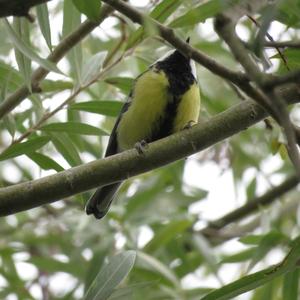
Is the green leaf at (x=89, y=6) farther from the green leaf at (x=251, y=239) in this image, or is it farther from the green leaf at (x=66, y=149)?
the green leaf at (x=251, y=239)

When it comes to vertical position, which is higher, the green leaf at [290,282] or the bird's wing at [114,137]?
the bird's wing at [114,137]

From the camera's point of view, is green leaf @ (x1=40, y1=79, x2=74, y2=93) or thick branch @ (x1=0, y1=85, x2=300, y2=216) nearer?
thick branch @ (x1=0, y1=85, x2=300, y2=216)

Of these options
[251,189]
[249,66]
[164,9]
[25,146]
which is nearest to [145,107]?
[164,9]

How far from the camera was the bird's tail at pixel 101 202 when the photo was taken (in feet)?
8.06

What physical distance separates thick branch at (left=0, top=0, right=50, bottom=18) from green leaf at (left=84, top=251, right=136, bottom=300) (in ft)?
2.75

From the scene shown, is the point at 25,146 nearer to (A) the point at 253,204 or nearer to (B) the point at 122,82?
(B) the point at 122,82

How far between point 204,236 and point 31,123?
121 cm

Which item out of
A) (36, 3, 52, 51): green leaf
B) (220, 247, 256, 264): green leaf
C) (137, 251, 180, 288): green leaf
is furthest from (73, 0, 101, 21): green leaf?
(220, 247, 256, 264): green leaf

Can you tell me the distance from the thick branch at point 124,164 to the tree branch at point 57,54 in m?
0.45

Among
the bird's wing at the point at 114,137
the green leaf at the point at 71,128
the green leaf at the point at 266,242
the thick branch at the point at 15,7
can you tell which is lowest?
the green leaf at the point at 266,242

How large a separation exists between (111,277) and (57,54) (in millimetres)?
722

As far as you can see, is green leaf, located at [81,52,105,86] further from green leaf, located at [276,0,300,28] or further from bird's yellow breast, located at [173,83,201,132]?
green leaf, located at [276,0,300,28]

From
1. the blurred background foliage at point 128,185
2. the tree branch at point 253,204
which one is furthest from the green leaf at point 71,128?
the tree branch at point 253,204

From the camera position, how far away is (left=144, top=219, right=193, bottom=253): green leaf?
2.82 m
